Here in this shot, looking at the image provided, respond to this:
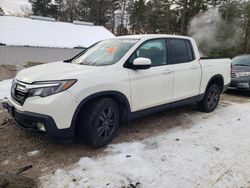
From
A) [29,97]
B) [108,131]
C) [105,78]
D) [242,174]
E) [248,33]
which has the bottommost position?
[242,174]

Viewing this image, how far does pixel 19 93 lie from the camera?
3484mm

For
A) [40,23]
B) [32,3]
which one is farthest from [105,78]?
[32,3]

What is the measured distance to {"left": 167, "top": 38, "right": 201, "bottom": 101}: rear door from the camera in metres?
4.77

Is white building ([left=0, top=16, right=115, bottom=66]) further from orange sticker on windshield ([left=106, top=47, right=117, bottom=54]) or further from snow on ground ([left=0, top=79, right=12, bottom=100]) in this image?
orange sticker on windshield ([left=106, top=47, right=117, bottom=54])

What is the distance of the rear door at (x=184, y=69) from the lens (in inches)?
188

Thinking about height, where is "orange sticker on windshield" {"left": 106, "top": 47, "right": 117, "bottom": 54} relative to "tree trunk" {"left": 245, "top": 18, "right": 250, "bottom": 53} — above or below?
below

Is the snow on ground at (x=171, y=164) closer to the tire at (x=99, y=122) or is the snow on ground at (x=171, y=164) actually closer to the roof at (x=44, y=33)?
the tire at (x=99, y=122)

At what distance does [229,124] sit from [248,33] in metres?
26.3

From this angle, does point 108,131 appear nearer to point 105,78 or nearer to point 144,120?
point 105,78

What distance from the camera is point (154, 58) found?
4.43 metres

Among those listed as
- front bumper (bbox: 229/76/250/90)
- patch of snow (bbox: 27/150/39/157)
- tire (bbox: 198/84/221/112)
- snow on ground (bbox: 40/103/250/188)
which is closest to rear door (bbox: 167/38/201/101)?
tire (bbox: 198/84/221/112)

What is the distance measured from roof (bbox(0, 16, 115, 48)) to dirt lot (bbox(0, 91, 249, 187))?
1579cm

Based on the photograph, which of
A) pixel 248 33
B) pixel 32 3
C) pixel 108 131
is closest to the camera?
pixel 108 131

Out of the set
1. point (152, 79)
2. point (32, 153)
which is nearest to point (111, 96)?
point (152, 79)
